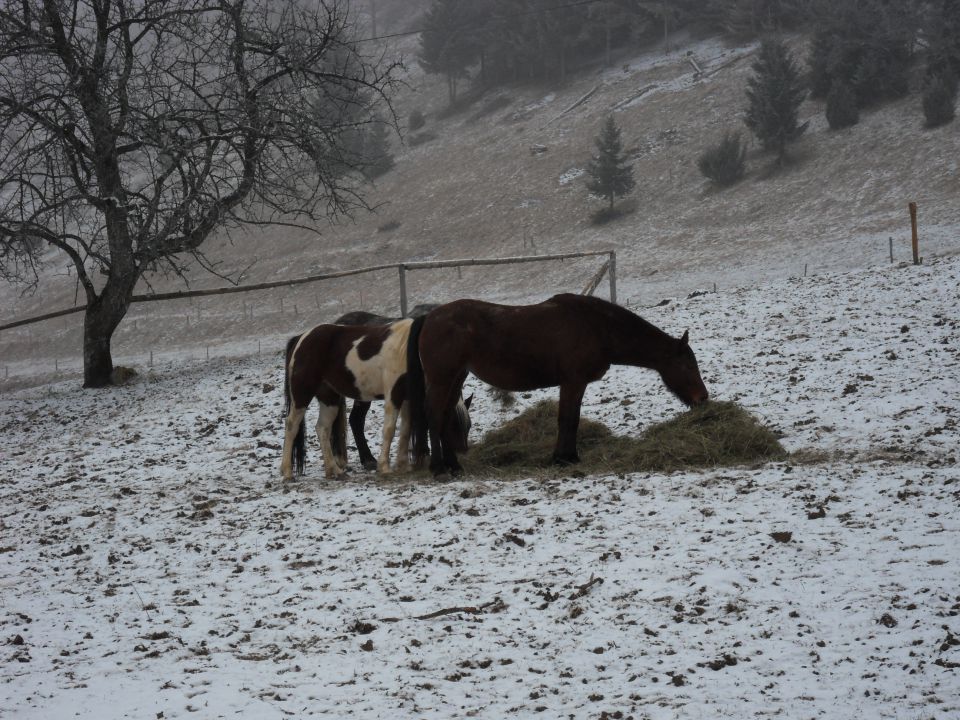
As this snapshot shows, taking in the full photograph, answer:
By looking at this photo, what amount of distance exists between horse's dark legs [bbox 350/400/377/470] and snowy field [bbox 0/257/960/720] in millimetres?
304

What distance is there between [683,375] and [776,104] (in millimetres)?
30569

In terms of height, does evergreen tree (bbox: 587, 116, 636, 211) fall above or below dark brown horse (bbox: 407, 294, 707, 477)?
above

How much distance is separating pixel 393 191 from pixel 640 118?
1320cm

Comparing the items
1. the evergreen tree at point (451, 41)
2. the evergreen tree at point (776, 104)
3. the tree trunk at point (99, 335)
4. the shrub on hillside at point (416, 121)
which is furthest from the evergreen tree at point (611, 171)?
the tree trunk at point (99, 335)

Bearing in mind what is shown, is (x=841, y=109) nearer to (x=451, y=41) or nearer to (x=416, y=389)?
(x=451, y=41)

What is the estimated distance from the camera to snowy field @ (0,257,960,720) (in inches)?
163

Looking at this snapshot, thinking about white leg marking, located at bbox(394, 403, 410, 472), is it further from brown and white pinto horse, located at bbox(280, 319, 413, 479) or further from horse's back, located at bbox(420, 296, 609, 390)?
horse's back, located at bbox(420, 296, 609, 390)

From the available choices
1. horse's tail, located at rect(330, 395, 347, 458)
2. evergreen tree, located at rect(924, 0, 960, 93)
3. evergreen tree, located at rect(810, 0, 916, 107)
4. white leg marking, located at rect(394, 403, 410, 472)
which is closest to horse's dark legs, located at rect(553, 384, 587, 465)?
white leg marking, located at rect(394, 403, 410, 472)

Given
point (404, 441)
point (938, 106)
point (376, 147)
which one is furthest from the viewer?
point (376, 147)

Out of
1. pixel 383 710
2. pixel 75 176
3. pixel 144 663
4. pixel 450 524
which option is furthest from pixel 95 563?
pixel 75 176

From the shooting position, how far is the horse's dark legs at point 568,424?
7.92 metres

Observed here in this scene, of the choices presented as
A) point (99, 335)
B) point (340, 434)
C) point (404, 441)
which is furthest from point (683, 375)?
point (99, 335)

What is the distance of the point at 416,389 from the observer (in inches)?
324

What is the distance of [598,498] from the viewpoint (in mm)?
6691
